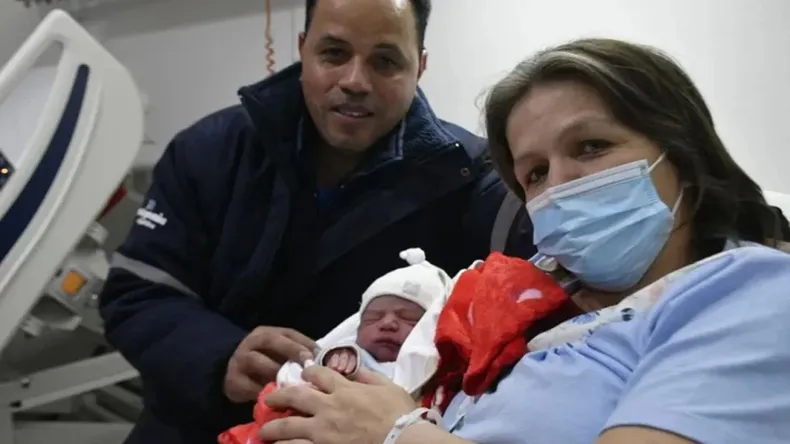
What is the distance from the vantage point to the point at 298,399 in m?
1.14

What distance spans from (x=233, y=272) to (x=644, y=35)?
1493 mm

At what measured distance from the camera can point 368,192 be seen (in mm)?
1546

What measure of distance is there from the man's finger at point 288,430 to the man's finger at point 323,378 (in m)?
0.06

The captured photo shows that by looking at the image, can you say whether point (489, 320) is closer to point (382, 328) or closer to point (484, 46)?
point (382, 328)

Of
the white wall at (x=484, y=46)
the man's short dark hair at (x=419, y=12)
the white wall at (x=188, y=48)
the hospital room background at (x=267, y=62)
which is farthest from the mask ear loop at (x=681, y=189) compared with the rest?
the white wall at (x=188, y=48)

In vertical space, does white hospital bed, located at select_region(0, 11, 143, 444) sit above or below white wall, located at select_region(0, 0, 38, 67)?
below

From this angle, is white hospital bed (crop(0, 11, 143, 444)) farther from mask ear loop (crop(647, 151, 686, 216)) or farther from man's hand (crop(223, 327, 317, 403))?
mask ear loop (crop(647, 151, 686, 216))

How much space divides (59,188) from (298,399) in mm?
1222

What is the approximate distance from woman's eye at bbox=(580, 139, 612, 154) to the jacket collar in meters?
0.55

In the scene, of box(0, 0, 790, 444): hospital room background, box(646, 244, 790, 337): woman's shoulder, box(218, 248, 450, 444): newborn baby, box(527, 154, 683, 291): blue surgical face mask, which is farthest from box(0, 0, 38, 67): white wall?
box(646, 244, 790, 337): woman's shoulder

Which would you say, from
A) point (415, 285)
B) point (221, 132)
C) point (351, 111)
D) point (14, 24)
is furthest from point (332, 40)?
point (14, 24)

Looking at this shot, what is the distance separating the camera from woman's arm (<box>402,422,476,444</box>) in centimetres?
91

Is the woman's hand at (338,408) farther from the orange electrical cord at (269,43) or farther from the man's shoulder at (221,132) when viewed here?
the orange electrical cord at (269,43)

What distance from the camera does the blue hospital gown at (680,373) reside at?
0.77m
